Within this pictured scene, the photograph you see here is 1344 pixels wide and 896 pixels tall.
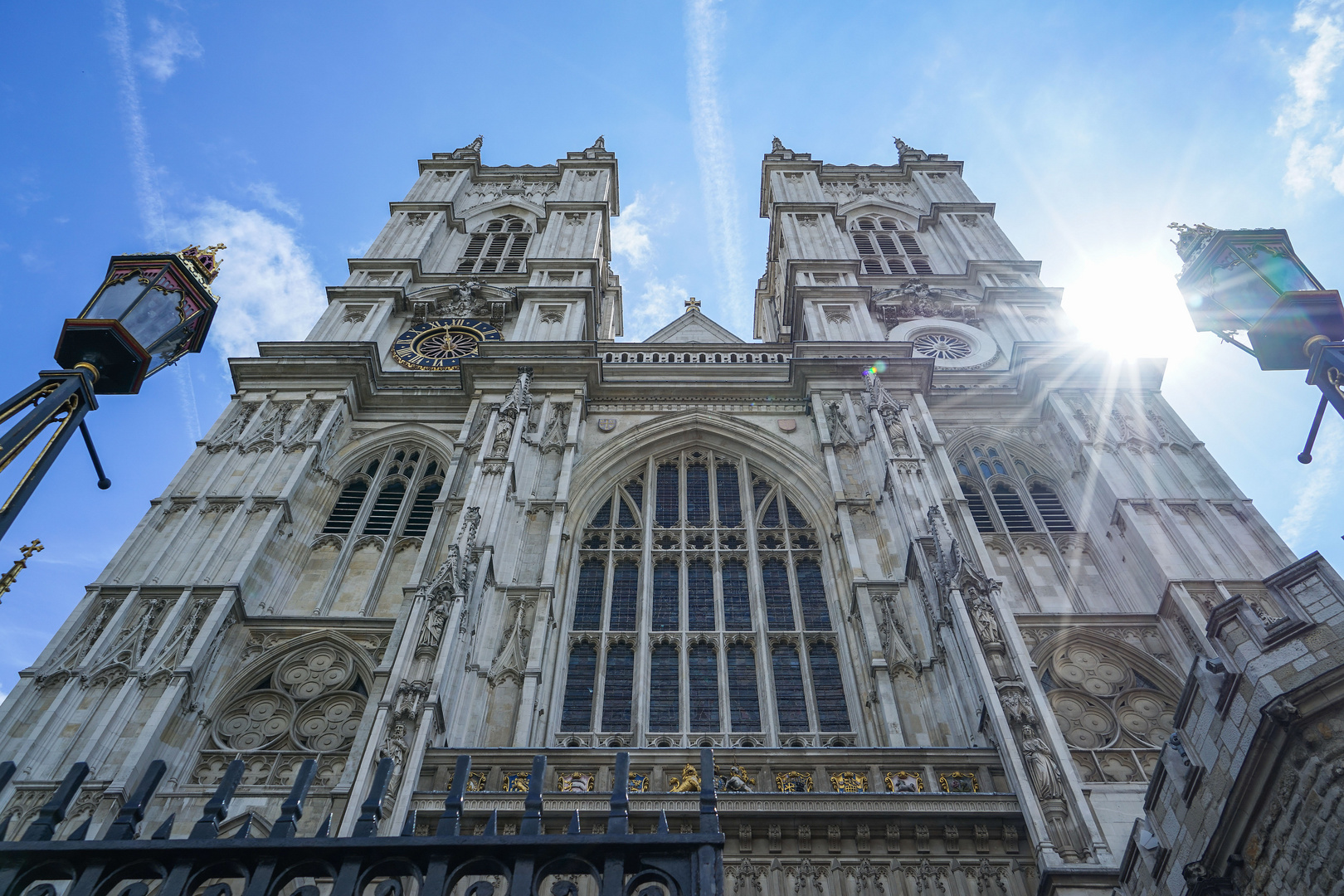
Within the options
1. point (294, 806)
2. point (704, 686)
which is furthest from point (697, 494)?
point (294, 806)

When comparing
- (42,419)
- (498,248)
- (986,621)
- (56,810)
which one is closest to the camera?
(56,810)

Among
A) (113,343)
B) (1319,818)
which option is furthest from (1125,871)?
(113,343)

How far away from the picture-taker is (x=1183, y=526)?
17.2 meters

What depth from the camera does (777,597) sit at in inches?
709

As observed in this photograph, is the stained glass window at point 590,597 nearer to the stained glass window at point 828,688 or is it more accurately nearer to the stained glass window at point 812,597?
the stained glass window at point 812,597

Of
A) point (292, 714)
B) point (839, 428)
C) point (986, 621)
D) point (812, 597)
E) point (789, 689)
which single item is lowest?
point (292, 714)

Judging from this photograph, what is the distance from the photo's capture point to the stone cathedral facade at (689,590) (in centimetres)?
1220

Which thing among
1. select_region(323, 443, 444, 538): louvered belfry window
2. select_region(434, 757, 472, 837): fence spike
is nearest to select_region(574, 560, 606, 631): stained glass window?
select_region(323, 443, 444, 538): louvered belfry window

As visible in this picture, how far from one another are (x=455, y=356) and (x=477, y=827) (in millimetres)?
15890

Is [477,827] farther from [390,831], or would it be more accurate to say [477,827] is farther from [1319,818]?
[1319,818]

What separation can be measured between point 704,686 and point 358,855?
11.2 meters

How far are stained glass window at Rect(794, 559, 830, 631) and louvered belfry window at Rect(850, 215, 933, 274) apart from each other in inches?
550

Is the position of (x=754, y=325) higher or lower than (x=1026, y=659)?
higher

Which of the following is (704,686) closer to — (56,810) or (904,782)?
(904,782)
